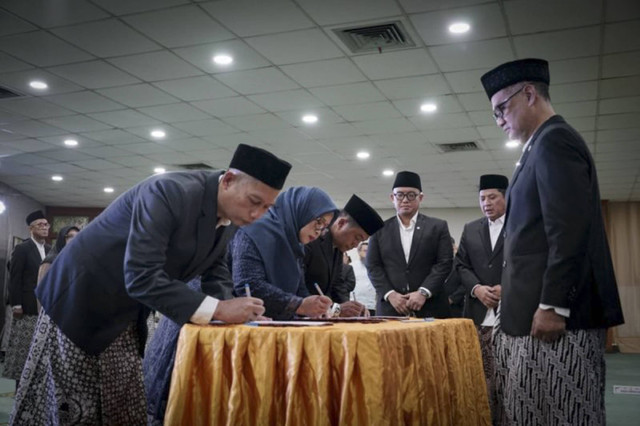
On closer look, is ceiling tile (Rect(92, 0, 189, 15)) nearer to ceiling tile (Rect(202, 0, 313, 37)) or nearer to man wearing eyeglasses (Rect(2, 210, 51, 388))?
ceiling tile (Rect(202, 0, 313, 37))

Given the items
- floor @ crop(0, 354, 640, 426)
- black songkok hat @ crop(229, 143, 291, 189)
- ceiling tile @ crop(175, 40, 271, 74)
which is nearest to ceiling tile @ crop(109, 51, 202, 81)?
ceiling tile @ crop(175, 40, 271, 74)

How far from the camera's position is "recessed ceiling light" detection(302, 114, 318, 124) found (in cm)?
761

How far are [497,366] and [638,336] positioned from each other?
13.0 m

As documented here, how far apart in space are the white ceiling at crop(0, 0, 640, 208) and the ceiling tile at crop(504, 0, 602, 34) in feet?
0.05

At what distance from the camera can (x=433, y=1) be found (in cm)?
455

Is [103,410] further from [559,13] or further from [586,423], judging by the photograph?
[559,13]

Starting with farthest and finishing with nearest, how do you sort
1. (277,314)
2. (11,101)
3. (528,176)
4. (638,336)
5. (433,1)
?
(638,336), (11,101), (433,1), (277,314), (528,176)

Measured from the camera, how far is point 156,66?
5.99 meters

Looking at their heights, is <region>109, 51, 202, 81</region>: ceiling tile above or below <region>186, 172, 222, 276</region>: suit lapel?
above

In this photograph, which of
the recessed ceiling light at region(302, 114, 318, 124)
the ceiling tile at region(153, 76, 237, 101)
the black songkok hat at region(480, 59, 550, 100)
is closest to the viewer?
the black songkok hat at region(480, 59, 550, 100)

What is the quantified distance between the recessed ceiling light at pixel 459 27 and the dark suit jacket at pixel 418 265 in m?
1.86

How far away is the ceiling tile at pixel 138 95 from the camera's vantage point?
21.9ft

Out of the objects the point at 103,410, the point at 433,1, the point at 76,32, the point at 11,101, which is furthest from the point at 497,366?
the point at 11,101

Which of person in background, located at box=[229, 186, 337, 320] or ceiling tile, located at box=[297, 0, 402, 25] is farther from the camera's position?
ceiling tile, located at box=[297, 0, 402, 25]
